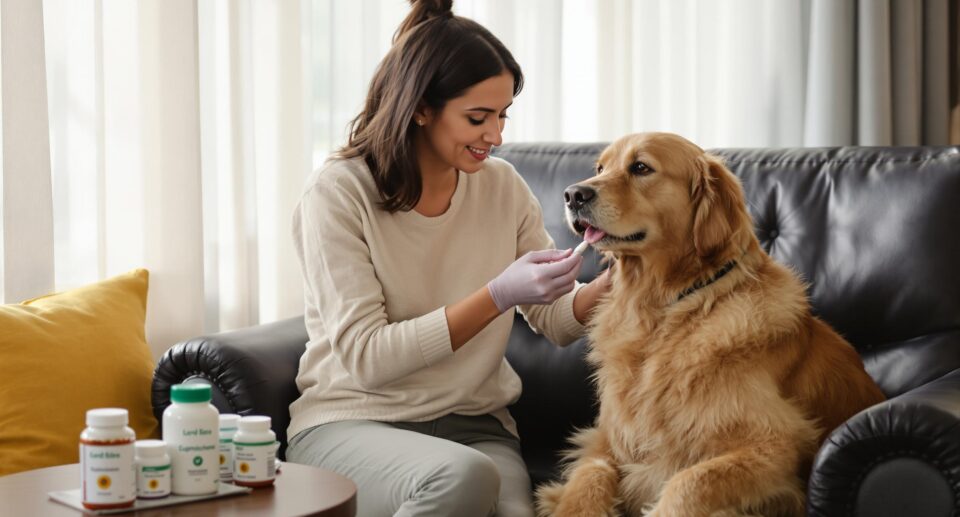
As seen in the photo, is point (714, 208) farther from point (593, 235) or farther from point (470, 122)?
point (470, 122)

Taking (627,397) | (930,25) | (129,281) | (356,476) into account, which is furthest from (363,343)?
(930,25)

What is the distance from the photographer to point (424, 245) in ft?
6.79

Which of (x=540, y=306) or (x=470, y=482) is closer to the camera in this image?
(x=470, y=482)

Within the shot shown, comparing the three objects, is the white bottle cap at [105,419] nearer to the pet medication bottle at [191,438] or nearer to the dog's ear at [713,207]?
the pet medication bottle at [191,438]

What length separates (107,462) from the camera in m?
1.29

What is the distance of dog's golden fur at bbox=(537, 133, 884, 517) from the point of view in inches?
68.1

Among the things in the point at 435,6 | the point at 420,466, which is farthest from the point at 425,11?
the point at 420,466

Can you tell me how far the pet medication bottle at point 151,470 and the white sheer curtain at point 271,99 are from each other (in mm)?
985

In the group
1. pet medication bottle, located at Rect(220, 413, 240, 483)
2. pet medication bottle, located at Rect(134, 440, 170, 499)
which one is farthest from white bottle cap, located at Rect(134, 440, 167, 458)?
pet medication bottle, located at Rect(220, 413, 240, 483)

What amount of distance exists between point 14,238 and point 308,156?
0.81 meters

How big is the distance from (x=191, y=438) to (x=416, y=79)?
2.94 ft

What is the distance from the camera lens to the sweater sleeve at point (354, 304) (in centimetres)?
190

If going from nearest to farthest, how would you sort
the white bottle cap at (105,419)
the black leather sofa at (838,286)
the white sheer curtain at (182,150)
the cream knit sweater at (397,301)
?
the white bottle cap at (105,419) < the cream knit sweater at (397,301) < the black leather sofa at (838,286) < the white sheer curtain at (182,150)

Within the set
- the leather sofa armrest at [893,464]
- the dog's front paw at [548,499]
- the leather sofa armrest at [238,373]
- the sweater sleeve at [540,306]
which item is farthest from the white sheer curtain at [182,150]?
the leather sofa armrest at [893,464]
